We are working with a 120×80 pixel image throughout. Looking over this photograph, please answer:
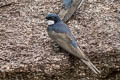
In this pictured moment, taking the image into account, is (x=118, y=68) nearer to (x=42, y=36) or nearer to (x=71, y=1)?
(x=42, y=36)

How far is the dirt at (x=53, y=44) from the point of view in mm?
2990

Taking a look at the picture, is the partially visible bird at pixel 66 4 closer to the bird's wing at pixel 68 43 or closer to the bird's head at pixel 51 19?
the bird's head at pixel 51 19

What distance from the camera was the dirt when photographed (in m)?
2.99

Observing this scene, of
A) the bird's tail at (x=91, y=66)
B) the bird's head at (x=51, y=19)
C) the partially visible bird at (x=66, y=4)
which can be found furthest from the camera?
the partially visible bird at (x=66, y=4)

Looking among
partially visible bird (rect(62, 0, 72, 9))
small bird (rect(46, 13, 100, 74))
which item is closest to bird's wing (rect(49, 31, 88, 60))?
small bird (rect(46, 13, 100, 74))

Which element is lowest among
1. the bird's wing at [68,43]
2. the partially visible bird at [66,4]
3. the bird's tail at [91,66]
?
the bird's tail at [91,66]

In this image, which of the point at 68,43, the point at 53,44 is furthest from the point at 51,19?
the point at 68,43

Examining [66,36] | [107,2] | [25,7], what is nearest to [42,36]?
[66,36]

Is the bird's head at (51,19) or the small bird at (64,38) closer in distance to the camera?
the small bird at (64,38)

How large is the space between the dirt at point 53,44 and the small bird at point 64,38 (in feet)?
0.24

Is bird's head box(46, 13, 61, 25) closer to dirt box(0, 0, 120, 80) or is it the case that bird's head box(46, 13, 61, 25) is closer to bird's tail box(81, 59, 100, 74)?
dirt box(0, 0, 120, 80)

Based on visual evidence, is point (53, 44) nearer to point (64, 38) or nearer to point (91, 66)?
point (64, 38)

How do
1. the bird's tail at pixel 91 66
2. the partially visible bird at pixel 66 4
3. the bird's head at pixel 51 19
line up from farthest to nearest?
the partially visible bird at pixel 66 4 < the bird's head at pixel 51 19 < the bird's tail at pixel 91 66

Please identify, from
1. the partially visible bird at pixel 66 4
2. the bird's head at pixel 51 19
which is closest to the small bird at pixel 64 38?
the bird's head at pixel 51 19
